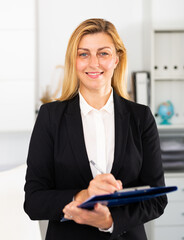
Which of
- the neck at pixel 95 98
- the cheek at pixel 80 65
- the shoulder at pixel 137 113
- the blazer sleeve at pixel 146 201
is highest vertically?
the cheek at pixel 80 65

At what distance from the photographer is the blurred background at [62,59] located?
121 inches

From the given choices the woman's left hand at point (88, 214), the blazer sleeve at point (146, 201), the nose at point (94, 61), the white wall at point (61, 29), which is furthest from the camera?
the white wall at point (61, 29)

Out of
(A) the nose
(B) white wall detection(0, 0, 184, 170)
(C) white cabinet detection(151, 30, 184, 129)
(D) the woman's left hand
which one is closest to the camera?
(D) the woman's left hand

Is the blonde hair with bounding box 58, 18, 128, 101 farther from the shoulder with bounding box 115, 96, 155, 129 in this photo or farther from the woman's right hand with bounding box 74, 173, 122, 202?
the woman's right hand with bounding box 74, 173, 122, 202

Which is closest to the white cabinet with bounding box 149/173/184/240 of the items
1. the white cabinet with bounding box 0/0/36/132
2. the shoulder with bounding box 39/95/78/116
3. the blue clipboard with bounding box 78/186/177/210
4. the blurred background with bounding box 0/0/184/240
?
the blurred background with bounding box 0/0/184/240

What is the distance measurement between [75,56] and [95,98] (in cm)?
19

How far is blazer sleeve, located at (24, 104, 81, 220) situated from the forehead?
0.29 metres

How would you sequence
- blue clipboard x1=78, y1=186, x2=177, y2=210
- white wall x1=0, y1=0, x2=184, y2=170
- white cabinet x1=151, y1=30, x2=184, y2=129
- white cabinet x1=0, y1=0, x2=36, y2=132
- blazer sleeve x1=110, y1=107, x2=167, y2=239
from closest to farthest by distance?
blue clipboard x1=78, y1=186, x2=177, y2=210, blazer sleeve x1=110, y1=107, x2=167, y2=239, white cabinet x1=0, y1=0, x2=36, y2=132, white cabinet x1=151, y1=30, x2=184, y2=129, white wall x1=0, y1=0, x2=184, y2=170

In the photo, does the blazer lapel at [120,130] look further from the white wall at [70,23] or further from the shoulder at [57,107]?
the white wall at [70,23]

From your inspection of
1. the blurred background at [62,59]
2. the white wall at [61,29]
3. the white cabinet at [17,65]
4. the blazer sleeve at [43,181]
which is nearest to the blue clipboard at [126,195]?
the blazer sleeve at [43,181]

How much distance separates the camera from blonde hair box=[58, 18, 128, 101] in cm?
138

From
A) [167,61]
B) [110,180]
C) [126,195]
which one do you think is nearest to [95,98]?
[110,180]

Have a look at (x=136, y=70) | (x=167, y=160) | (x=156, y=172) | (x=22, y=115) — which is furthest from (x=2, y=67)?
(x=156, y=172)

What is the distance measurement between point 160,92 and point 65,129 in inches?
82.8
